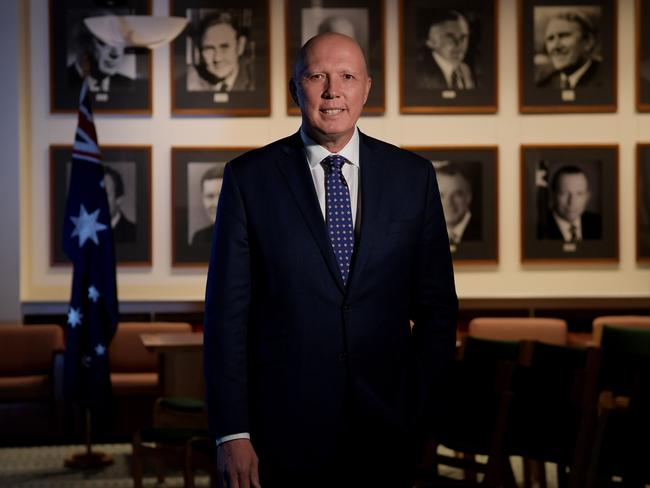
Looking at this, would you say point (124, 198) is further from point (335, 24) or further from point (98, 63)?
point (335, 24)

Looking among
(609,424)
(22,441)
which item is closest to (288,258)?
(609,424)

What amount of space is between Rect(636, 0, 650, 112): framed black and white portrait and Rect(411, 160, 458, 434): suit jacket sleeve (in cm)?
829

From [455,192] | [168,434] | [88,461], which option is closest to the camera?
[168,434]

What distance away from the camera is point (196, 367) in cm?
840

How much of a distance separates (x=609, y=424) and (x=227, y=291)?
6.72 feet

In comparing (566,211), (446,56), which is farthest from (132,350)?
(566,211)

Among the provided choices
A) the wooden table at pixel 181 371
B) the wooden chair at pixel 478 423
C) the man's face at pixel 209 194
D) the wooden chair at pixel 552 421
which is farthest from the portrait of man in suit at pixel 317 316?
the man's face at pixel 209 194

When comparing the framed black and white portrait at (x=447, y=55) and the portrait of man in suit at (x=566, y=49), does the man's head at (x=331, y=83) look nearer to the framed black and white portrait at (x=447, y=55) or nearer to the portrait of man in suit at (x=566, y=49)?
the framed black and white portrait at (x=447, y=55)

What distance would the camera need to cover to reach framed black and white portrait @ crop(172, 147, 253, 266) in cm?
1027

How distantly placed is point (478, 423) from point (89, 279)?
4.33 m

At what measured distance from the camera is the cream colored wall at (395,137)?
33.7 ft

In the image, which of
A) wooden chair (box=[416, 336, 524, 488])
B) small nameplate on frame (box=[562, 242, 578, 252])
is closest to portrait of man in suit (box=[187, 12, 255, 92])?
small nameplate on frame (box=[562, 242, 578, 252])

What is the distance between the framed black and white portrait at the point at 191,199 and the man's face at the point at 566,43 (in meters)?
3.11

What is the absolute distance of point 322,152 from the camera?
2691mm
